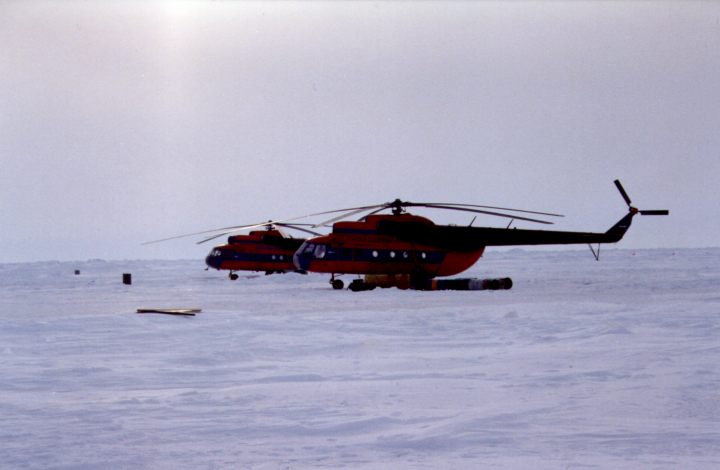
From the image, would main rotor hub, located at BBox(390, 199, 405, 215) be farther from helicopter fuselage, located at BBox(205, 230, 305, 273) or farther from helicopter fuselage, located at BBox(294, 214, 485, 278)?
helicopter fuselage, located at BBox(205, 230, 305, 273)

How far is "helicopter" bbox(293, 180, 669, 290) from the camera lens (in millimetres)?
29016

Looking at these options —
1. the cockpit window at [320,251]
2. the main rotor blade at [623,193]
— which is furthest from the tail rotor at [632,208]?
the cockpit window at [320,251]

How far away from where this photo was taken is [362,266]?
29.2 metres

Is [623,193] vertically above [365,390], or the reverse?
[623,193]

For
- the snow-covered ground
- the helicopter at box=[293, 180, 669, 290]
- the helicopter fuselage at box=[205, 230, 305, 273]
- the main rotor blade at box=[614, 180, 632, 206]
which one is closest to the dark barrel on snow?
the helicopter at box=[293, 180, 669, 290]

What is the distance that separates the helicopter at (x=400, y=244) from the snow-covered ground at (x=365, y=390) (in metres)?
12.1

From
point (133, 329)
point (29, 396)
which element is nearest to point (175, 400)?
point (29, 396)

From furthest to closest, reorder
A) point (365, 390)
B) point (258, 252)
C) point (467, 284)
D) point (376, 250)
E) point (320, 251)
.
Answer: point (258, 252) → point (376, 250) → point (320, 251) → point (467, 284) → point (365, 390)

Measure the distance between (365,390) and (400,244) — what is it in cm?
2057

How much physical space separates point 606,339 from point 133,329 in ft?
27.1

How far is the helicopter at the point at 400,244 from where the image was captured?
29.0m

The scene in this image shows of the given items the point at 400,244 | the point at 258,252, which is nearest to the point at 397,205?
the point at 400,244

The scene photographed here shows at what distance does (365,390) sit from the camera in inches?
348

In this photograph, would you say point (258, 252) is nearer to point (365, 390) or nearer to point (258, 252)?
point (258, 252)
